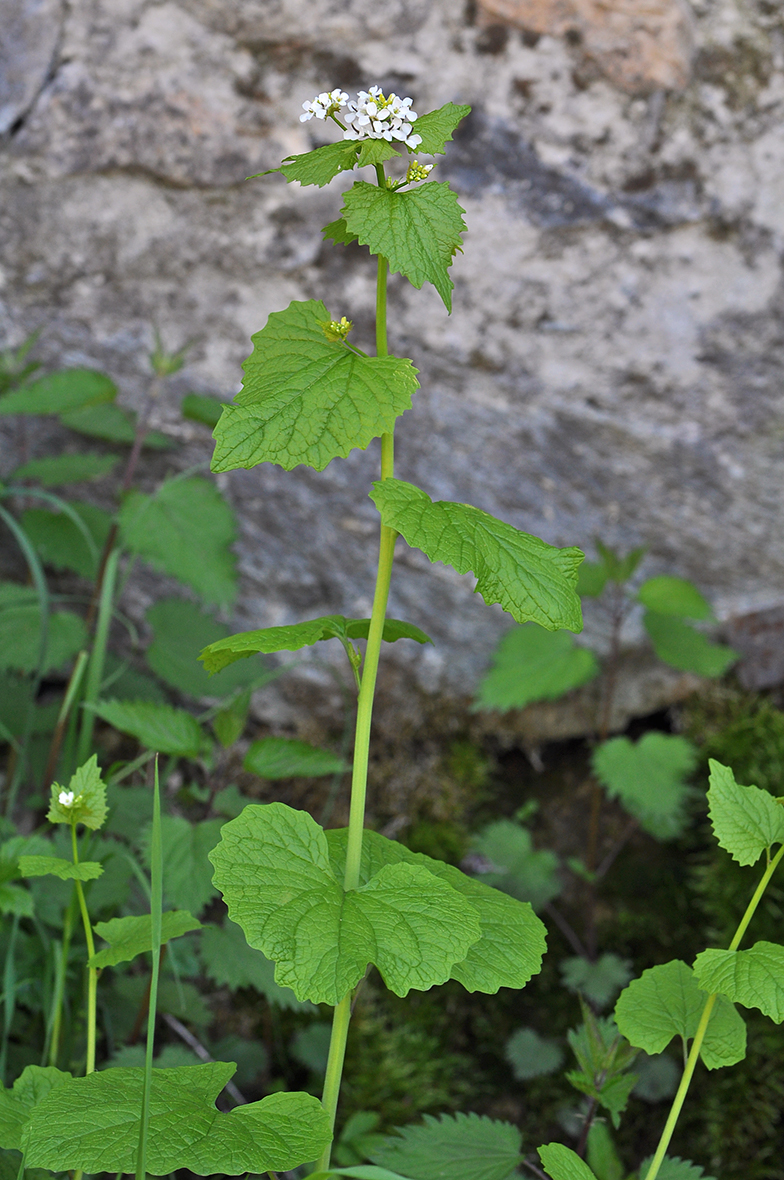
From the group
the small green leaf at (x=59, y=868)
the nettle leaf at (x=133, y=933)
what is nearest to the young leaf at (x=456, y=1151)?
the nettle leaf at (x=133, y=933)

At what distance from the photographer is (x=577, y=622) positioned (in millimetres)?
889

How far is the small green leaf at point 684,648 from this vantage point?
205 centimetres

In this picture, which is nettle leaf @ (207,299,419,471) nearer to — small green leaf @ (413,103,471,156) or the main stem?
the main stem

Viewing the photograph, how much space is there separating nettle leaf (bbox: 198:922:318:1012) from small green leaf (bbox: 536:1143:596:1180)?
61cm

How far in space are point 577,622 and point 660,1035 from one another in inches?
18.8

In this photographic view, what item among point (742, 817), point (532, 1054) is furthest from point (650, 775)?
point (742, 817)

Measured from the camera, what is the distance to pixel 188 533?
1.97 meters

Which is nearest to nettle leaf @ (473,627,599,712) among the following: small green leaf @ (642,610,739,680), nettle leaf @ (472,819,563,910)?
small green leaf @ (642,610,739,680)

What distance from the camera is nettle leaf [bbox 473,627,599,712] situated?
207cm

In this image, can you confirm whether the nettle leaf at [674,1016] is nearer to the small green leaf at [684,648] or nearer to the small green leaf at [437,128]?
the small green leaf at [437,128]

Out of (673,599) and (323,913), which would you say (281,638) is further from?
(673,599)

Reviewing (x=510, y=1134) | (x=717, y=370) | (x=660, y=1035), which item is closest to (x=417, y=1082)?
(x=510, y=1134)

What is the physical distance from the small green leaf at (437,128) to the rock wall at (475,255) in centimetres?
130

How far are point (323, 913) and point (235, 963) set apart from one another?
2.28 feet
